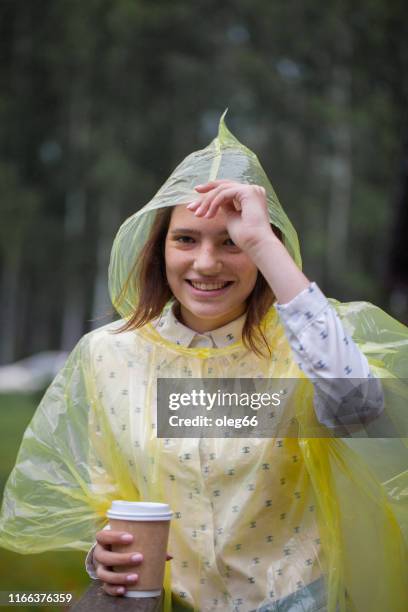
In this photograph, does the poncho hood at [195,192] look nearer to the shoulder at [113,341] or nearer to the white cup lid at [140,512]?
the shoulder at [113,341]

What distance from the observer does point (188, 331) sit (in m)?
1.89

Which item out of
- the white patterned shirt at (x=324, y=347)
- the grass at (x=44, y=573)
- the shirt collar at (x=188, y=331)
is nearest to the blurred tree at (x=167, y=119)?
the grass at (x=44, y=573)

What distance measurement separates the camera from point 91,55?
17594mm

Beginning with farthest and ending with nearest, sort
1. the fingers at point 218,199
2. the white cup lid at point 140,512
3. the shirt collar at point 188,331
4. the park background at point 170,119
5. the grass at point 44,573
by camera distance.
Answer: the park background at point 170,119 → the grass at point 44,573 → the shirt collar at point 188,331 → the fingers at point 218,199 → the white cup lid at point 140,512

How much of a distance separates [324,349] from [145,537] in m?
0.42

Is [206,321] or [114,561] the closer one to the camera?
[114,561]

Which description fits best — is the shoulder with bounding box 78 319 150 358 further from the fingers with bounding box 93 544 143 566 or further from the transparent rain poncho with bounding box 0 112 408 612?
the fingers with bounding box 93 544 143 566

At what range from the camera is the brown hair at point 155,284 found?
188 centimetres

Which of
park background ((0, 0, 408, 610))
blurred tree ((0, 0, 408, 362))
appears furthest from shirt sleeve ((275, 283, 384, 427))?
blurred tree ((0, 0, 408, 362))

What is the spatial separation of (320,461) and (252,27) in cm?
1629

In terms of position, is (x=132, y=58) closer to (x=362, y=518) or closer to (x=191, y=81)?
(x=191, y=81)

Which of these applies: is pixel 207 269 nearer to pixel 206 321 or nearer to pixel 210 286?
pixel 210 286

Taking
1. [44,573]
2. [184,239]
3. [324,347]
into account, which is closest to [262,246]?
[324,347]

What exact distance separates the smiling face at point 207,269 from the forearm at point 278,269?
0.19 metres
